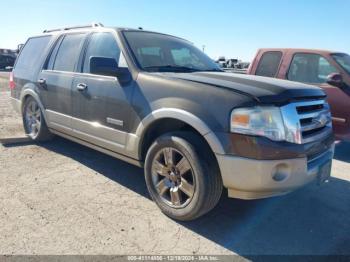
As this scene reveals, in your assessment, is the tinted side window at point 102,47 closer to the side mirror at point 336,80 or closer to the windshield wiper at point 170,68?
the windshield wiper at point 170,68

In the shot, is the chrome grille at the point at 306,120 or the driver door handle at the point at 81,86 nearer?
the chrome grille at the point at 306,120

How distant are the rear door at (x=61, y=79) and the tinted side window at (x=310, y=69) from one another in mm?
3842

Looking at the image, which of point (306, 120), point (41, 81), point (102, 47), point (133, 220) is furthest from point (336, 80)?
point (41, 81)

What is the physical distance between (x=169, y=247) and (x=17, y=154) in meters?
3.40

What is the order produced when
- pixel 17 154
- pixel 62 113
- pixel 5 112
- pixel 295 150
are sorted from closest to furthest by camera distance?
pixel 295 150 → pixel 62 113 → pixel 17 154 → pixel 5 112

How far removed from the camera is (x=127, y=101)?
358 centimetres

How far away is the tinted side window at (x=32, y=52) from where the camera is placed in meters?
5.36

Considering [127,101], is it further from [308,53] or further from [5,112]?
[5,112]

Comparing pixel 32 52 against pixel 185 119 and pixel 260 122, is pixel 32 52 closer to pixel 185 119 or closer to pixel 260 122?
pixel 185 119

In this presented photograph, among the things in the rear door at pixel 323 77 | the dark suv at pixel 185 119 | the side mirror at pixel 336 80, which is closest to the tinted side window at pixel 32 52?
the dark suv at pixel 185 119

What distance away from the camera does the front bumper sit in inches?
106

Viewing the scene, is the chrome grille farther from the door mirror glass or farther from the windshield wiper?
the door mirror glass

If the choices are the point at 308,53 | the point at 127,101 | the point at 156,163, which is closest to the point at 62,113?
the point at 127,101

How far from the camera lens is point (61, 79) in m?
4.63
